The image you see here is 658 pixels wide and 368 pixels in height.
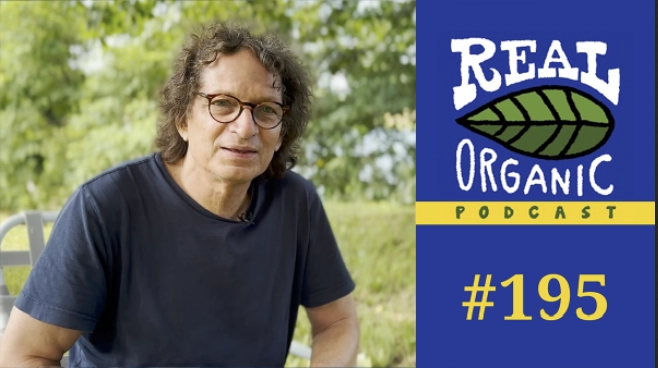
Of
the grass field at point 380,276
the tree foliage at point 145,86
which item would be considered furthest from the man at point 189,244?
the tree foliage at point 145,86

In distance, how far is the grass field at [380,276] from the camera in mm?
4102

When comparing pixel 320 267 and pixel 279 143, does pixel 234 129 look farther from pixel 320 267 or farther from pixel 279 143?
pixel 320 267

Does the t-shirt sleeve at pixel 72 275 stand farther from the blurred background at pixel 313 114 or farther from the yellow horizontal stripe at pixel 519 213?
the blurred background at pixel 313 114

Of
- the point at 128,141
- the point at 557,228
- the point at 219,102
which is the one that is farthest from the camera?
the point at 128,141

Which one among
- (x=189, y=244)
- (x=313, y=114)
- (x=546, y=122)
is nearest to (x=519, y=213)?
(x=546, y=122)

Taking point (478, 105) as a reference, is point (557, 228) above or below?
below

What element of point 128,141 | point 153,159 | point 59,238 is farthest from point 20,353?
point 128,141

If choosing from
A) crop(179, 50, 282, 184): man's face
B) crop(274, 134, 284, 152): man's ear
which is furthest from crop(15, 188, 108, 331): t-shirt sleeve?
crop(274, 134, 284, 152): man's ear

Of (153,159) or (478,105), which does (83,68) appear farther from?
(478,105)

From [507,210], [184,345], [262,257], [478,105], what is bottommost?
[184,345]

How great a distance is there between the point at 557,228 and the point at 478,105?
27cm

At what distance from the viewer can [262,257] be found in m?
1.80

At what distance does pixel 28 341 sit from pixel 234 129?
0.56 meters

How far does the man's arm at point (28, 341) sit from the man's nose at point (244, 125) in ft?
1.64
